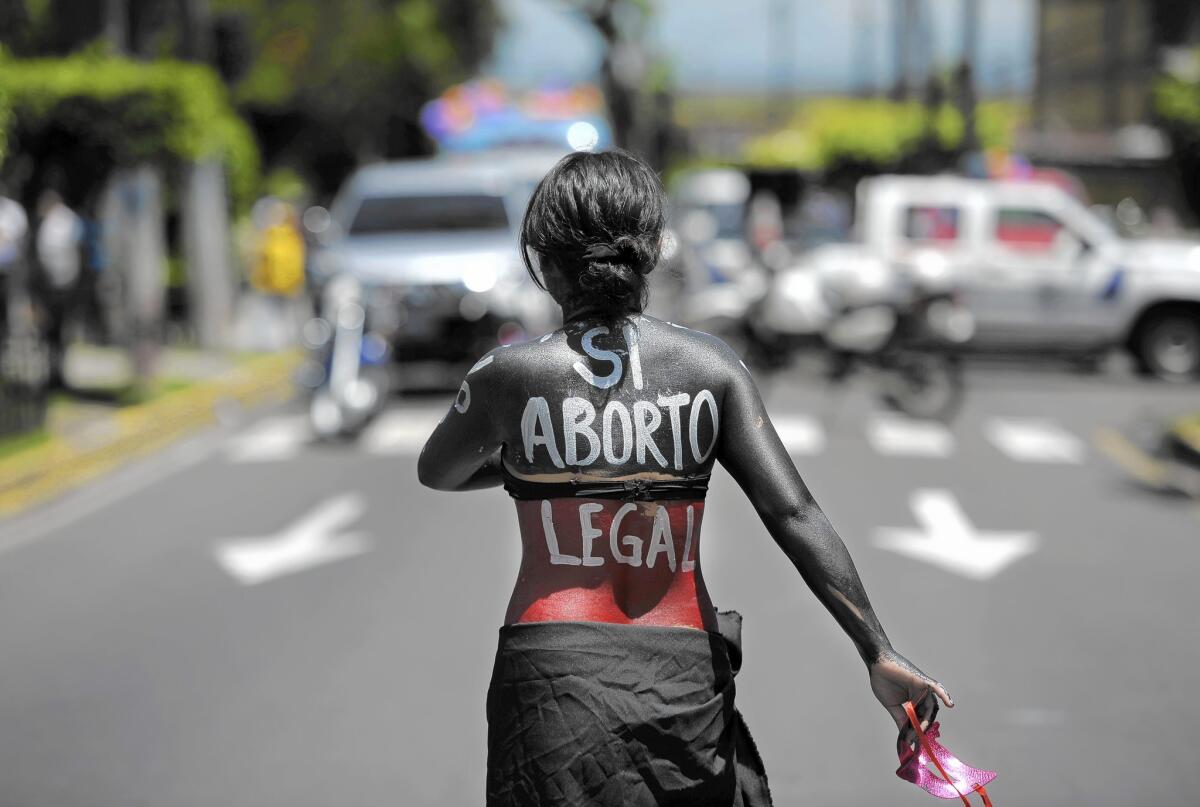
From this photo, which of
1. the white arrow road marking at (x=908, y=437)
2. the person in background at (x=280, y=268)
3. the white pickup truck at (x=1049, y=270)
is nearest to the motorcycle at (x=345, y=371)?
the white arrow road marking at (x=908, y=437)

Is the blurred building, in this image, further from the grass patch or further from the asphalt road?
the grass patch

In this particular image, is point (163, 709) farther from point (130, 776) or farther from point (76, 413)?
point (76, 413)

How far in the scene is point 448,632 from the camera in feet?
24.5

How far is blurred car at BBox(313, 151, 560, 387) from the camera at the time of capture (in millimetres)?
16078

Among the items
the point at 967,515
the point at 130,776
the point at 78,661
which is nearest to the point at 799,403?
the point at 967,515

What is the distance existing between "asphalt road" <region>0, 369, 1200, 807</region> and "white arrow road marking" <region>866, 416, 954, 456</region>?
42 cm

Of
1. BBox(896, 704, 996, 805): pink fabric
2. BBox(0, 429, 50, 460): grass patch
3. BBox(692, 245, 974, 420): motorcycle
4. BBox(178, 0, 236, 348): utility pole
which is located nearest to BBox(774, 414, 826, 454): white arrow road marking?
BBox(692, 245, 974, 420): motorcycle

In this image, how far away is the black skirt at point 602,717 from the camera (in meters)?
2.62

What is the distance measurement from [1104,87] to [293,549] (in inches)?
2131

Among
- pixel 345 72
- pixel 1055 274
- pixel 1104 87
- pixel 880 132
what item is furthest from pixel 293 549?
pixel 1104 87

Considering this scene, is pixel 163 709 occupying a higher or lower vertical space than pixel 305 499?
higher

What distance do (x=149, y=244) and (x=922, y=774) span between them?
1754 centimetres

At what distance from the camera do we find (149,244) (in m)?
19.2

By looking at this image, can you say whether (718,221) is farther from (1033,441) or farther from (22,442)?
(22,442)
